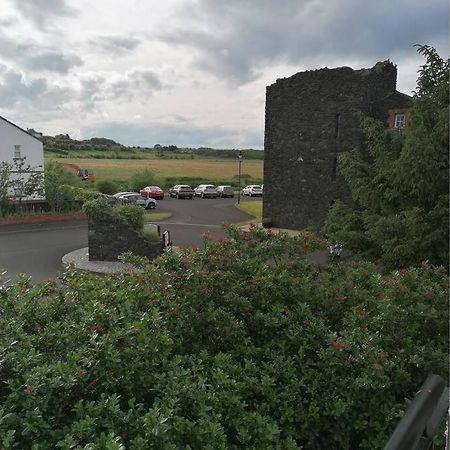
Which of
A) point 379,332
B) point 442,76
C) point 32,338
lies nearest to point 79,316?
point 32,338

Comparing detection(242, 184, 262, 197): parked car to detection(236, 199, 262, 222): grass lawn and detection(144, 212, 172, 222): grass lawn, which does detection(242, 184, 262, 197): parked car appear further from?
detection(144, 212, 172, 222): grass lawn

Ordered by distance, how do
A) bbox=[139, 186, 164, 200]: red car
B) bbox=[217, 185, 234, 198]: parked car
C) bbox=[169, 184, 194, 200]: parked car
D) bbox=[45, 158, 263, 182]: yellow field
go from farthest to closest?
bbox=[45, 158, 263, 182]: yellow field
bbox=[217, 185, 234, 198]: parked car
bbox=[169, 184, 194, 200]: parked car
bbox=[139, 186, 164, 200]: red car

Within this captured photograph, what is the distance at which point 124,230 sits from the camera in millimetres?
14539

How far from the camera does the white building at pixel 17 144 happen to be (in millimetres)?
33125

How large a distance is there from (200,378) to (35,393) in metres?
0.92

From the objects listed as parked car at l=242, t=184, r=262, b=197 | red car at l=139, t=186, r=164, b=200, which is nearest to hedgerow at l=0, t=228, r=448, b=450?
red car at l=139, t=186, r=164, b=200

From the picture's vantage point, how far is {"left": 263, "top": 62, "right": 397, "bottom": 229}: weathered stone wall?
2020 centimetres

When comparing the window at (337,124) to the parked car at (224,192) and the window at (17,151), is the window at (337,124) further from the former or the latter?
the window at (17,151)

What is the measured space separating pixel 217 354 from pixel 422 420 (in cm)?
192

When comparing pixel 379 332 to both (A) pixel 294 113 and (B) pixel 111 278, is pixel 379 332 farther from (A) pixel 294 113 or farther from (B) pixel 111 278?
(A) pixel 294 113

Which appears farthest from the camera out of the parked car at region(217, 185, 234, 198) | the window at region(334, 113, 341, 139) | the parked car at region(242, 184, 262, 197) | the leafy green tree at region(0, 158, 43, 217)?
the parked car at region(242, 184, 262, 197)

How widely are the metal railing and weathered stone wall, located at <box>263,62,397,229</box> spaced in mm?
19664

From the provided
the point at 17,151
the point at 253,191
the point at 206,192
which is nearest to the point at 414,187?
the point at 17,151

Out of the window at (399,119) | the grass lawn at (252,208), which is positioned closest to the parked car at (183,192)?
the grass lawn at (252,208)
